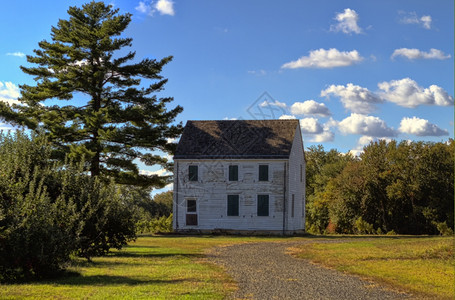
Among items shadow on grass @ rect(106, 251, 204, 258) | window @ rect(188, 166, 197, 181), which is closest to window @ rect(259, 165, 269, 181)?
window @ rect(188, 166, 197, 181)

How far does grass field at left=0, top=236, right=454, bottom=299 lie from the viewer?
11227 mm

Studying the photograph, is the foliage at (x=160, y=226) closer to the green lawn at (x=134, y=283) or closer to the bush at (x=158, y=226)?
the bush at (x=158, y=226)

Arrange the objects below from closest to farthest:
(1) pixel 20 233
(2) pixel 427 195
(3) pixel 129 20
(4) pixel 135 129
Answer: (1) pixel 20 233, (4) pixel 135 129, (3) pixel 129 20, (2) pixel 427 195

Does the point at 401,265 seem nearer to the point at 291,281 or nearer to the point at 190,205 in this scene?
the point at 291,281

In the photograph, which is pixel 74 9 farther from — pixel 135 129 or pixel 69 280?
pixel 69 280

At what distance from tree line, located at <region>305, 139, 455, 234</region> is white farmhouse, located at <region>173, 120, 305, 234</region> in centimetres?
774

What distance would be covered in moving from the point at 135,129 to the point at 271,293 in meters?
25.2

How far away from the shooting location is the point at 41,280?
1325 centimetres

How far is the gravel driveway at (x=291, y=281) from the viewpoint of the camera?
37.1 feet

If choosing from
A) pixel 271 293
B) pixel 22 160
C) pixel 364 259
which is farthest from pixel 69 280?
pixel 364 259

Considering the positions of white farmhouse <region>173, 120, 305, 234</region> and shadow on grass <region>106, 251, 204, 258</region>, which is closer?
shadow on grass <region>106, 251, 204, 258</region>

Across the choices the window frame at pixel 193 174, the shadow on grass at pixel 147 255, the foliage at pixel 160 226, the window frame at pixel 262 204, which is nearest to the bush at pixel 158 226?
the foliage at pixel 160 226

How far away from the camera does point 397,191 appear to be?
4250 cm

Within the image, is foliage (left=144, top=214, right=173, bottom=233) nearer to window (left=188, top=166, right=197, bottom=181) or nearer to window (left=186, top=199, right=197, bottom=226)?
window (left=186, top=199, right=197, bottom=226)
